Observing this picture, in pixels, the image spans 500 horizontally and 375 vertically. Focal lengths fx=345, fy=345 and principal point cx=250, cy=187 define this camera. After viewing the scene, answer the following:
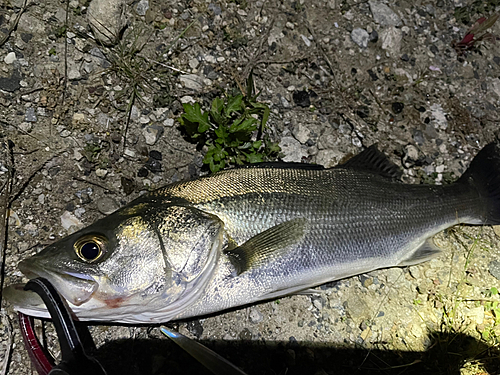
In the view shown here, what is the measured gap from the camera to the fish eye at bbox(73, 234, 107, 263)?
1989mm

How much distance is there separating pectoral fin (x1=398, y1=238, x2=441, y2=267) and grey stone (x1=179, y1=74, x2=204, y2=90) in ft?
7.75

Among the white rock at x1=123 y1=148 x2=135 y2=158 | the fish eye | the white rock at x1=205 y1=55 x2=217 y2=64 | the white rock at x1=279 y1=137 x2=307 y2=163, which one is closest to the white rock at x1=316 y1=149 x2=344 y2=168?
the white rock at x1=279 y1=137 x2=307 y2=163

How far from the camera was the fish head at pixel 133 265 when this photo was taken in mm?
1956

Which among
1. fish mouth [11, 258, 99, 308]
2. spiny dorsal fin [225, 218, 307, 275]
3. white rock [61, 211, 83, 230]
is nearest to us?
fish mouth [11, 258, 99, 308]

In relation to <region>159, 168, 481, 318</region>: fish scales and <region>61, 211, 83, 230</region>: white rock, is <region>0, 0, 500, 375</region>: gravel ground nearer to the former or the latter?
<region>61, 211, 83, 230</region>: white rock

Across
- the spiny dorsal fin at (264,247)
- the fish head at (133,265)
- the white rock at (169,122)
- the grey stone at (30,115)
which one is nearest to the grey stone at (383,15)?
the white rock at (169,122)

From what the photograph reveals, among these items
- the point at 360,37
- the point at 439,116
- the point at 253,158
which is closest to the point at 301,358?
the point at 253,158

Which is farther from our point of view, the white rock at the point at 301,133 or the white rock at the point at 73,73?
the white rock at the point at 301,133

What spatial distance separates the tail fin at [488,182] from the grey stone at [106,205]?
308 cm

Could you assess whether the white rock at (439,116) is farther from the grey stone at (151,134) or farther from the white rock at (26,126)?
the white rock at (26,126)

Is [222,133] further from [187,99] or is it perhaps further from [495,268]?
[495,268]

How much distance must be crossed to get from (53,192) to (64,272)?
101cm

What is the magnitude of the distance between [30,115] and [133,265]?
1670 millimetres

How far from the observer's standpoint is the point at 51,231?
2.62 metres
